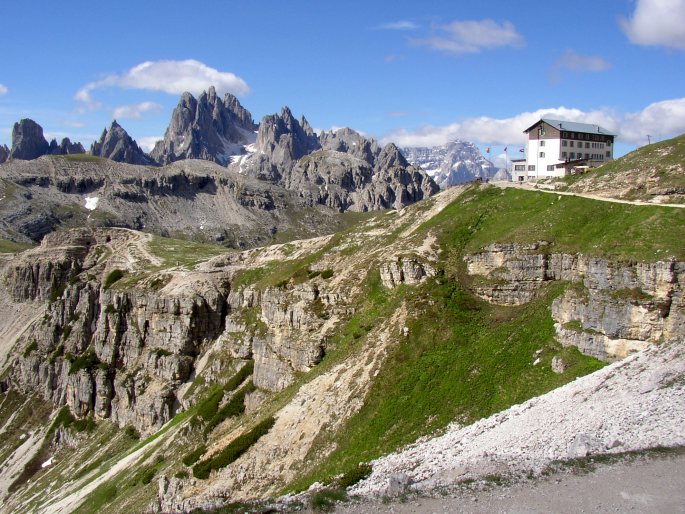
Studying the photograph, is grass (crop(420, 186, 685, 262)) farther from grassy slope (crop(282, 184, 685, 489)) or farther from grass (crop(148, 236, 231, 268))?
grass (crop(148, 236, 231, 268))

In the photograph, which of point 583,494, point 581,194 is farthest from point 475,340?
point 583,494

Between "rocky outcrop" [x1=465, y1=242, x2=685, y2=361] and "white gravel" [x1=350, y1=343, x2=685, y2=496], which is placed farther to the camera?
"rocky outcrop" [x1=465, y1=242, x2=685, y2=361]

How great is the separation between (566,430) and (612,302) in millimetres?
16515

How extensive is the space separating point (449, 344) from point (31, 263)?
167436 millimetres

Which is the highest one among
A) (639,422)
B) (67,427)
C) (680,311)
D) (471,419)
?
(680,311)

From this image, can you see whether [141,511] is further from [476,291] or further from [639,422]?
[639,422]

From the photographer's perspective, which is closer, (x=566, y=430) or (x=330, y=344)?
(x=566, y=430)

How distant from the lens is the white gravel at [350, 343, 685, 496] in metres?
30.1

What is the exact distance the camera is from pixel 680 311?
143 ft

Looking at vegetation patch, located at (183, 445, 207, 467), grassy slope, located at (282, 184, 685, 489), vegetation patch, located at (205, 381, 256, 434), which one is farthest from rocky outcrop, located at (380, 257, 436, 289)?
vegetation patch, located at (183, 445, 207, 467)

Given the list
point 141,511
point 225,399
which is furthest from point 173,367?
point 141,511

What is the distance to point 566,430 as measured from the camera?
3388cm

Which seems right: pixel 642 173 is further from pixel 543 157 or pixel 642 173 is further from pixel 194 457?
pixel 194 457

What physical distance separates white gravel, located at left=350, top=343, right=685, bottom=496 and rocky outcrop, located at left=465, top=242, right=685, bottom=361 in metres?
3.30
